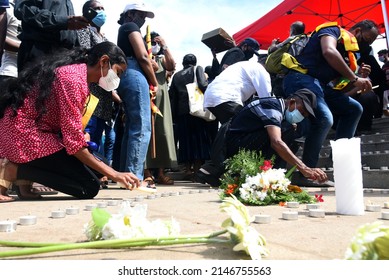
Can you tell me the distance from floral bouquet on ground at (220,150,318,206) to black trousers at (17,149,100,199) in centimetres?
126

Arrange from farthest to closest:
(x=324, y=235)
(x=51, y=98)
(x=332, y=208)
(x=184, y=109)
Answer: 1. (x=184, y=109)
2. (x=51, y=98)
3. (x=332, y=208)
4. (x=324, y=235)

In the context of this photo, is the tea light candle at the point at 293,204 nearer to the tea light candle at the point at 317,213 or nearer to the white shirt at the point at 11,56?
the tea light candle at the point at 317,213

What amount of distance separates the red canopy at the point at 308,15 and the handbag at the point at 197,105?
14.6 ft

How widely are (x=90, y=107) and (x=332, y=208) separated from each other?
7.51ft

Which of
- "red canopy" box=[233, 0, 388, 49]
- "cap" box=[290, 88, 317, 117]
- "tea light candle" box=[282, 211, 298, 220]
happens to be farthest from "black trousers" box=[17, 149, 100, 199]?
"red canopy" box=[233, 0, 388, 49]

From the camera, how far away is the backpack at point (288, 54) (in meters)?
4.98

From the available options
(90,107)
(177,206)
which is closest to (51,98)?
(90,107)

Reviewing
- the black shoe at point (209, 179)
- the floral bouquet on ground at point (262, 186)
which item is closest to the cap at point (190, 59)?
the black shoe at point (209, 179)

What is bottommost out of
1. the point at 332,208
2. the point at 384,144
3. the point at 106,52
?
the point at 332,208

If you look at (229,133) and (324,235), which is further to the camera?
(229,133)

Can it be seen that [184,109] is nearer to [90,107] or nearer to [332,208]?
[90,107]

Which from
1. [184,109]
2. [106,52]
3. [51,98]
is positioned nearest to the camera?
[51,98]

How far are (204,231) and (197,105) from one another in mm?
4444

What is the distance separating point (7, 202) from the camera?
340cm
